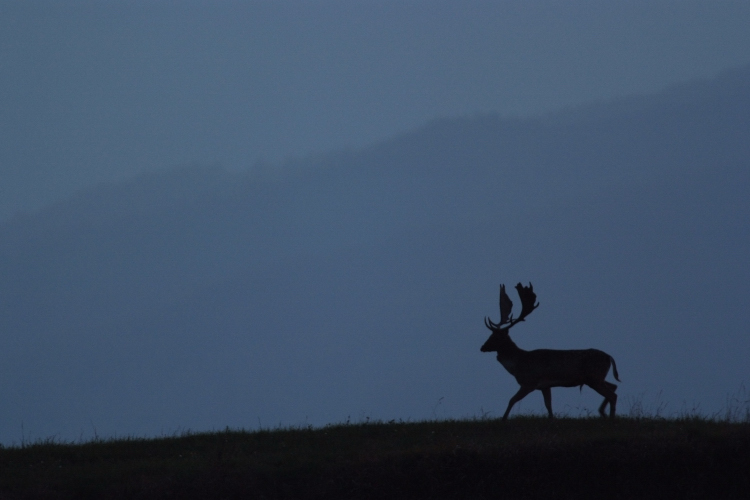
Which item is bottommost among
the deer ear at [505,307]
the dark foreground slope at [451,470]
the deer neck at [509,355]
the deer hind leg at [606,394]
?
the dark foreground slope at [451,470]

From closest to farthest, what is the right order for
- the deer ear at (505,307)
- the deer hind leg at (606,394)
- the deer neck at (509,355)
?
the deer hind leg at (606,394) → the deer neck at (509,355) → the deer ear at (505,307)

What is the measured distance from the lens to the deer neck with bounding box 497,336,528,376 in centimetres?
1764

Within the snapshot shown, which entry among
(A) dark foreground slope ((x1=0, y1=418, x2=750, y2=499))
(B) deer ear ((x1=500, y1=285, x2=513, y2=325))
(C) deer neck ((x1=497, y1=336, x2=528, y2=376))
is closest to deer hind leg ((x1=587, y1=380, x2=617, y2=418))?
(C) deer neck ((x1=497, y1=336, x2=528, y2=376))

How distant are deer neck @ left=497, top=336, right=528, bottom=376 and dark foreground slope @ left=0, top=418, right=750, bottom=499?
2.61 meters

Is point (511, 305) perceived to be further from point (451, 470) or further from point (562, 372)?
point (451, 470)

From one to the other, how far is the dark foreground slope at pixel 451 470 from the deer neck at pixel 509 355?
2.61 meters

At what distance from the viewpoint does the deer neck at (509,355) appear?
17.6m

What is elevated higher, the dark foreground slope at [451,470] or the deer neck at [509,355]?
the deer neck at [509,355]

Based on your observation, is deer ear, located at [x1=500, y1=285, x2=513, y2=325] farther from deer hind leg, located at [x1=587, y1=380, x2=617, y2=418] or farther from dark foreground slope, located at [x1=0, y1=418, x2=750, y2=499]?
dark foreground slope, located at [x1=0, y1=418, x2=750, y2=499]

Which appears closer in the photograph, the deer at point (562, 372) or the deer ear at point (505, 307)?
the deer at point (562, 372)

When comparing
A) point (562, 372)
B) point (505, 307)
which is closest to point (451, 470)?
point (562, 372)

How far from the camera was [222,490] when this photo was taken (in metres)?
13.6

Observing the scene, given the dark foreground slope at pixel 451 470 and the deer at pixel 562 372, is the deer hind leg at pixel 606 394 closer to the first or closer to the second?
the deer at pixel 562 372

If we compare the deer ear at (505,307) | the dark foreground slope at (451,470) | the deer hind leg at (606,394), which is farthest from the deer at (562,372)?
the dark foreground slope at (451,470)
